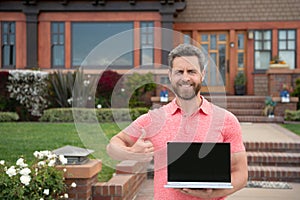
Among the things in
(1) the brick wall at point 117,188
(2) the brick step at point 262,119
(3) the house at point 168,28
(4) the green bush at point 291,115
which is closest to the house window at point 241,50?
(3) the house at point 168,28

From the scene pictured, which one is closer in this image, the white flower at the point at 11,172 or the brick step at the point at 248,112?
the white flower at the point at 11,172

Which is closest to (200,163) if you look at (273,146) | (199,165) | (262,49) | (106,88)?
(199,165)

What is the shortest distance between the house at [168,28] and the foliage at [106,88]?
0.70 m

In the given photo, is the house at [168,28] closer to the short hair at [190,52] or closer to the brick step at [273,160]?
the brick step at [273,160]

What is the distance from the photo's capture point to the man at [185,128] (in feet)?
6.28

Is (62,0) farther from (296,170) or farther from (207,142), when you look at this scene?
(207,142)

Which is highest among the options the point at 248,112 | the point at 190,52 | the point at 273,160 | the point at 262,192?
the point at 190,52

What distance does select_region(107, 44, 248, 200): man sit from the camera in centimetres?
192

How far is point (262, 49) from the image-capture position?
15.0 meters

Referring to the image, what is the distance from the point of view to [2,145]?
6.59 metres

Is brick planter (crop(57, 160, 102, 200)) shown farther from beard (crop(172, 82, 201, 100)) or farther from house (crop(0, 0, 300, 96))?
house (crop(0, 0, 300, 96))

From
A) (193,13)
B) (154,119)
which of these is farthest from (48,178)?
(193,13)

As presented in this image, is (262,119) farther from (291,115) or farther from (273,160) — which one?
(273,160)

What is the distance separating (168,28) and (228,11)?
2499 mm
